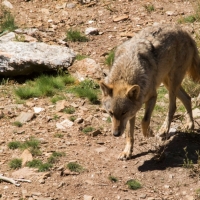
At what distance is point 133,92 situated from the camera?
25.7 feet

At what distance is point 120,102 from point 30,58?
3.34 metres

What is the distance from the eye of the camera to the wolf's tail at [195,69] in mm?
9305

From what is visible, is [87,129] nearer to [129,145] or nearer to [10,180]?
[129,145]

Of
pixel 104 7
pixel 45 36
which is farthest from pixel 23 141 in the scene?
pixel 104 7

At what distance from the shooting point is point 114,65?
8.32 m

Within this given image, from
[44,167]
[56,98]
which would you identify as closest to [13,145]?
[44,167]

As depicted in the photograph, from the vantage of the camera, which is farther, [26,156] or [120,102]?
[26,156]

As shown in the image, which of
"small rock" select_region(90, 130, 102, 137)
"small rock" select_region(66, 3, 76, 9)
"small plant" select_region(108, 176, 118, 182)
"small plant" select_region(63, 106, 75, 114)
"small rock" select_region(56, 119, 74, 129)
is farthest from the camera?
"small rock" select_region(66, 3, 76, 9)

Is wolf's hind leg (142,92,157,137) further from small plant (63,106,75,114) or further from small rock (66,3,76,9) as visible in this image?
small rock (66,3,76,9)

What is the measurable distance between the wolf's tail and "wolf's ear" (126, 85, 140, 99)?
1.92 m

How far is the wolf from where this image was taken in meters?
7.89

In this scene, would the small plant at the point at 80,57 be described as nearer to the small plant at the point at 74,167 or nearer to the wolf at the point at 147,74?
the wolf at the point at 147,74

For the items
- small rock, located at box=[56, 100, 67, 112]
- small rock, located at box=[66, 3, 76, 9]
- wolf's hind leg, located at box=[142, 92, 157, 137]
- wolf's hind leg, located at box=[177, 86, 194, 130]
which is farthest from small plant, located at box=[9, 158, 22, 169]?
small rock, located at box=[66, 3, 76, 9]

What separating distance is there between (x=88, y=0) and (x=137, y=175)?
7182 mm
